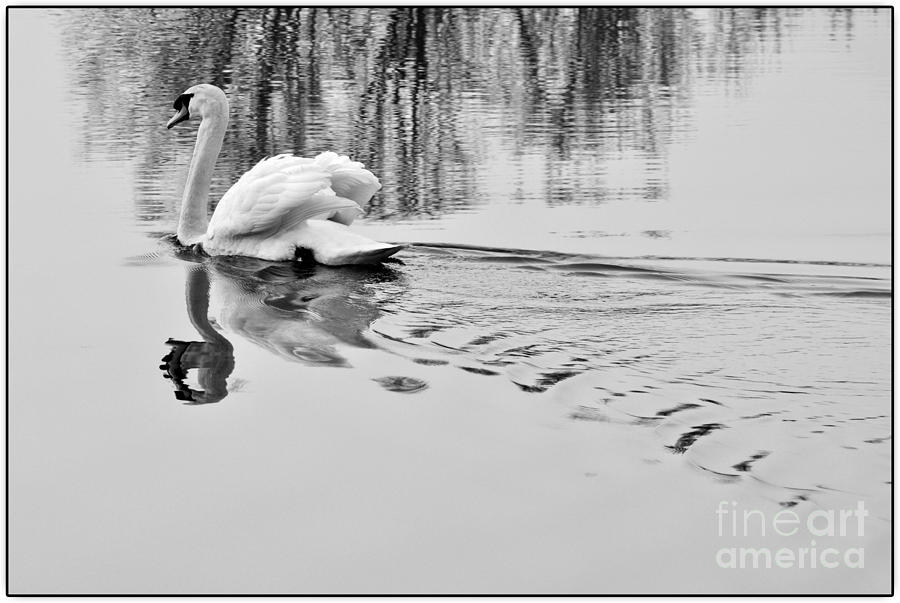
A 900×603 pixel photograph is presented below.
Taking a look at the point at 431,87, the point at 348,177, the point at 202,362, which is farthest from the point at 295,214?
the point at 431,87

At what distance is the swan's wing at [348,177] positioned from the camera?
8.35 meters

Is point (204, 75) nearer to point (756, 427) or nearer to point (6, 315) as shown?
point (6, 315)

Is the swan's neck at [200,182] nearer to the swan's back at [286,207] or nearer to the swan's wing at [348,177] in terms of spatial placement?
the swan's back at [286,207]

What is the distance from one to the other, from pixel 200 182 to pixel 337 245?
1658 millimetres

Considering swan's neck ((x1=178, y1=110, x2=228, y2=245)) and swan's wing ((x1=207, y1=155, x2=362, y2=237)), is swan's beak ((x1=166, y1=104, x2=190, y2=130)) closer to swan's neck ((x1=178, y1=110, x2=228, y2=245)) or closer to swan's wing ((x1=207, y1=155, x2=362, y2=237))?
swan's neck ((x1=178, y1=110, x2=228, y2=245))

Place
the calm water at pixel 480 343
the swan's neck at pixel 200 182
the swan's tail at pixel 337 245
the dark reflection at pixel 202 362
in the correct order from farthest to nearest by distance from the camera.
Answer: the swan's neck at pixel 200 182 < the swan's tail at pixel 337 245 < the dark reflection at pixel 202 362 < the calm water at pixel 480 343

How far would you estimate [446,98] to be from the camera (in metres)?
13.9

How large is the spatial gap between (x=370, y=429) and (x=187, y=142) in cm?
804

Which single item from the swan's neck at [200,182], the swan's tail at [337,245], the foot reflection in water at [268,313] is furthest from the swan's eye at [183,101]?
the swan's tail at [337,245]

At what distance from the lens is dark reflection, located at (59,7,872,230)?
1082 cm

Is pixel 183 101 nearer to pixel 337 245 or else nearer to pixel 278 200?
pixel 278 200

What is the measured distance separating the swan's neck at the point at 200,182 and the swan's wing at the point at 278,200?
0.59 m

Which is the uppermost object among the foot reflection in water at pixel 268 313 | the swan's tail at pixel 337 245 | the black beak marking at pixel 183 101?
the black beak marking at pixel 183 101

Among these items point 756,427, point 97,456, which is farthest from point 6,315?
point 756,427
